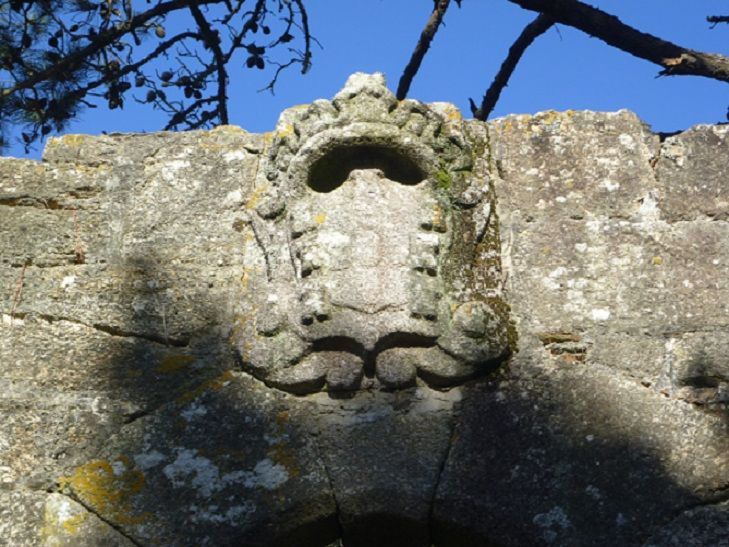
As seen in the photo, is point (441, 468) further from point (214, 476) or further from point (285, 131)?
point (285, 131)

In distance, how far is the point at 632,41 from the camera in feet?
18.5

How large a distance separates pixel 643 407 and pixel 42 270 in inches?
57.7

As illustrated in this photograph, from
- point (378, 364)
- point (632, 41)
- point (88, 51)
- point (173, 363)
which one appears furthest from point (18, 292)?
point (632, 41)

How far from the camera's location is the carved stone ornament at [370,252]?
3086 millimetres

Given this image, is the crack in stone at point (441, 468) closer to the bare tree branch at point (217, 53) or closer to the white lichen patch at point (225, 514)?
the white lichen patch at point (225, 514)

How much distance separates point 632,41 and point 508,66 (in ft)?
Result: 2.98

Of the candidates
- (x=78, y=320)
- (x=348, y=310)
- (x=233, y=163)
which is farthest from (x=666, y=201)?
(x=78, y=320)

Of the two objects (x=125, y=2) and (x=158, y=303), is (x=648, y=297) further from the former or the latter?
(x=125, y=2)

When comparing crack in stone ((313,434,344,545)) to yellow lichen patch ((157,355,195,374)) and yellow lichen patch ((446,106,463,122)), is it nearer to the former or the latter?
yellow lichen patch ((157,355,195,374))

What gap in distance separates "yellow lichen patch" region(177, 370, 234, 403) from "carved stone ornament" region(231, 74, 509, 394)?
0.20ft

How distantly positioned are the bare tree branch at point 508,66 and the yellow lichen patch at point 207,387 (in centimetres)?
345

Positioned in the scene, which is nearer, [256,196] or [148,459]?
[148,459]

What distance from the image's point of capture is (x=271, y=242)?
332 cm

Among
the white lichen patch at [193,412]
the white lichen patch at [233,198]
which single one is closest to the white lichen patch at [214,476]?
the white lichen patch at [193,412]
